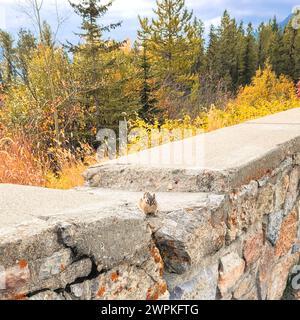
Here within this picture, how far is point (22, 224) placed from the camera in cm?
117

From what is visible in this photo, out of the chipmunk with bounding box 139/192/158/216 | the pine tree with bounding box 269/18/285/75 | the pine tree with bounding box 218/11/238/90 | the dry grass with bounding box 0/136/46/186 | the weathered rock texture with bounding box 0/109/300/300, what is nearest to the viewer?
the weathered rock texture with bounding box 0/109/300/300

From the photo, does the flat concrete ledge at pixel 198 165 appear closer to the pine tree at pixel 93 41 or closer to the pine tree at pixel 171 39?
the pine tree at pixel 93 41

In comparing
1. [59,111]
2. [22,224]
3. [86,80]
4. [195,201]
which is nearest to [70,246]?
[22,224]

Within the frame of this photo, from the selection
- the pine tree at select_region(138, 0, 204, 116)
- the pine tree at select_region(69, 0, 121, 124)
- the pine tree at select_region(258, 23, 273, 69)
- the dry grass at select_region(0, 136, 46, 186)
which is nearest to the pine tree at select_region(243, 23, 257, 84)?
the pine tree at select_region(258, 23, 273, 69)

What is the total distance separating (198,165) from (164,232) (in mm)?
583

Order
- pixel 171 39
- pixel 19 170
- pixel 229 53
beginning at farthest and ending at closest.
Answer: pixel 229 53, pixel 171 39, pixel 19 170

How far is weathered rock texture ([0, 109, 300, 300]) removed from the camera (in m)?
1.16

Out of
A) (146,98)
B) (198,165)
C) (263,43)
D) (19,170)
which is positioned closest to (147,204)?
(198,165)

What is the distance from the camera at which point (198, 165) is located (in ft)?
6.72

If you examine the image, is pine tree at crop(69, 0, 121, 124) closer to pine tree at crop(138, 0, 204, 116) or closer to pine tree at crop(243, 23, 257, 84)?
pine tree at crop(138, 0, 204, 116)

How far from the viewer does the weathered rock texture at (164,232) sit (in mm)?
1156

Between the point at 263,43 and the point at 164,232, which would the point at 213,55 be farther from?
the point at 164,232

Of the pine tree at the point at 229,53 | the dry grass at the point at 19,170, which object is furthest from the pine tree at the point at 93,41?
the pine tree at the point at 229,53
